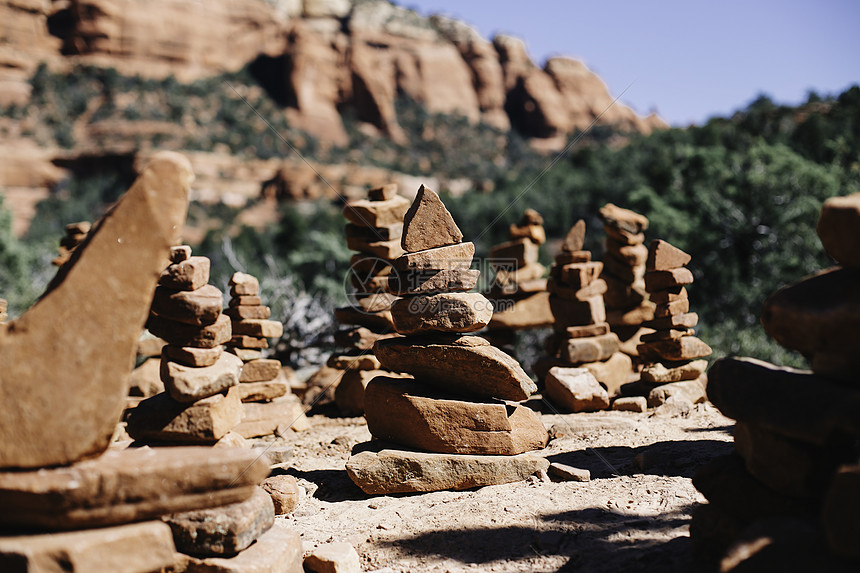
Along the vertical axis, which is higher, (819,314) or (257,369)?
(819,314)

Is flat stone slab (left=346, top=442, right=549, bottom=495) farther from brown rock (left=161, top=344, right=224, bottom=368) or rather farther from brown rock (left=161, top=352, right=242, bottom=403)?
brown rock (left=161, top=344, right=224, bottom=368)

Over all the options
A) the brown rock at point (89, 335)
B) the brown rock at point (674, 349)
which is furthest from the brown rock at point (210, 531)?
the brown rock at point (674, 349)

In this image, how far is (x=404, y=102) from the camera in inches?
2699

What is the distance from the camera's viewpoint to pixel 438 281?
601 centimetres

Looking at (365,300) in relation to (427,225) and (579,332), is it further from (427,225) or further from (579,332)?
(427,225)

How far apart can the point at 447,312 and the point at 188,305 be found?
93.7 inches

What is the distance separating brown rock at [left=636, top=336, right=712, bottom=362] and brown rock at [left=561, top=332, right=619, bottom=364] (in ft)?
1.68

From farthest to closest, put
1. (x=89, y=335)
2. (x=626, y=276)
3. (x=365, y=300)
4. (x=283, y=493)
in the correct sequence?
(x=626, y=276) → (x=365, y=300) → (x=283, y=493) → (x=89, y=335)

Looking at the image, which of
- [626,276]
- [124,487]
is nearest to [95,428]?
[124,487]

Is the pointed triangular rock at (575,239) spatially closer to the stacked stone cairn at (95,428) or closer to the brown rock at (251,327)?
the brown rock at (251,327)

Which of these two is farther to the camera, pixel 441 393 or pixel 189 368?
pixel 441 393

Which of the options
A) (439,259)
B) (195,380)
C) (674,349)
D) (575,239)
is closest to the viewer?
(195,380)

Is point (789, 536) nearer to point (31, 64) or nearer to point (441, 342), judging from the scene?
point (441, 342)

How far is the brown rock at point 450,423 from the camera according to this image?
18.9ft
